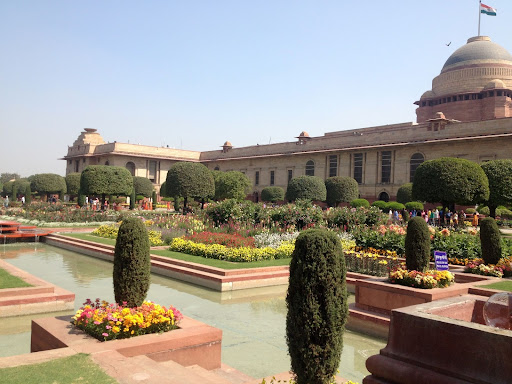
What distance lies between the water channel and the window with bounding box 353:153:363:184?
92.1ft

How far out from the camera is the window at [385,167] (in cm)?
3556

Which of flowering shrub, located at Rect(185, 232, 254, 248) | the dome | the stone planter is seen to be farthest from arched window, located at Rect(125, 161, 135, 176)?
the stone planter

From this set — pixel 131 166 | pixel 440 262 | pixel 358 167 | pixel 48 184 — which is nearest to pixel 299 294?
pixel 440 262

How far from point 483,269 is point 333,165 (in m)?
31.1

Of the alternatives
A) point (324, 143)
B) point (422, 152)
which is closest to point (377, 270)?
point (422, 152)

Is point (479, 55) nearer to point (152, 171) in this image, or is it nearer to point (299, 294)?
point (152, 171)

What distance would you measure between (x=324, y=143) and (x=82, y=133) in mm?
31530

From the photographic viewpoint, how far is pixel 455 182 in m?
21.9

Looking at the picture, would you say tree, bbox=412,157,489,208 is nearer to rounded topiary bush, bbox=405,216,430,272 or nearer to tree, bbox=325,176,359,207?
tree, bbox=325,176,359,207

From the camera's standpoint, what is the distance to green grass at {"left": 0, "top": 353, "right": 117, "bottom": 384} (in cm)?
343

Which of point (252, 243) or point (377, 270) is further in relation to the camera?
point (252, 243)

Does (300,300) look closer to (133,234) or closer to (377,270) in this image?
(133,234)

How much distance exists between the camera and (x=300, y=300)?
3297mm

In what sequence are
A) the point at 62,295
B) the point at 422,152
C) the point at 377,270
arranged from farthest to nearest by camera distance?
the point at 422,152 → the point at 377,270 → the point at 62,295
